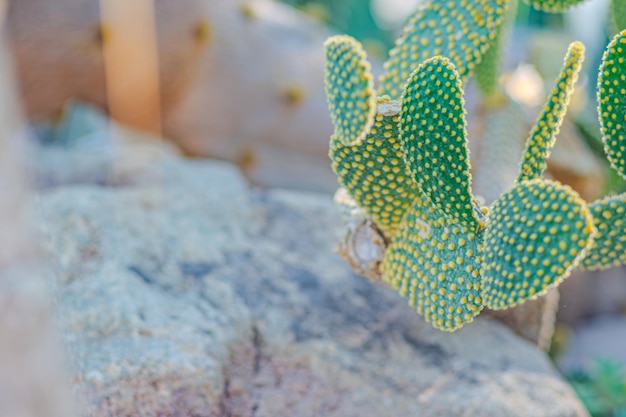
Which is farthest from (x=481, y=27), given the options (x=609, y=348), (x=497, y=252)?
(x=609, y=348)

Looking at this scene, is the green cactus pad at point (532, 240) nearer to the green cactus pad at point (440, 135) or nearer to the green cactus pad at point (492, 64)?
the green cactus pad at point (440, 135)

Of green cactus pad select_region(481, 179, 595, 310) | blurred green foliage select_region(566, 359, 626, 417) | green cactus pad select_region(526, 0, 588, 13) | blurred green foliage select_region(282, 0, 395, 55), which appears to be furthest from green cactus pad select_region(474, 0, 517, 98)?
blurred green foliage select_region(282, 0, 395, 55)

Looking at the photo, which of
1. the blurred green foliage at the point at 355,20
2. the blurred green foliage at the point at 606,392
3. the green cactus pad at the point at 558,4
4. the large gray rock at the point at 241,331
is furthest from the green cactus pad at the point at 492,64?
the blurred green foliage at the point at 355,20

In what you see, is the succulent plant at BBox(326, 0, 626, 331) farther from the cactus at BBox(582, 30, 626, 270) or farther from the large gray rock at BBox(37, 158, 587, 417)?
the large gray rock at BBox(37, 158, 587, 417)

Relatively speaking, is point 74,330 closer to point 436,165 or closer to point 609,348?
point 436,165

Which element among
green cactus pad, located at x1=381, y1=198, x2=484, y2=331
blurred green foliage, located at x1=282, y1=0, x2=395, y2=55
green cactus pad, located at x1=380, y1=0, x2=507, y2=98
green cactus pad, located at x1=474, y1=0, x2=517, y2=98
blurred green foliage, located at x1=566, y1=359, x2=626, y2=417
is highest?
green cactus pad, located at x1=380, y1=0, x2=507, y2=98
